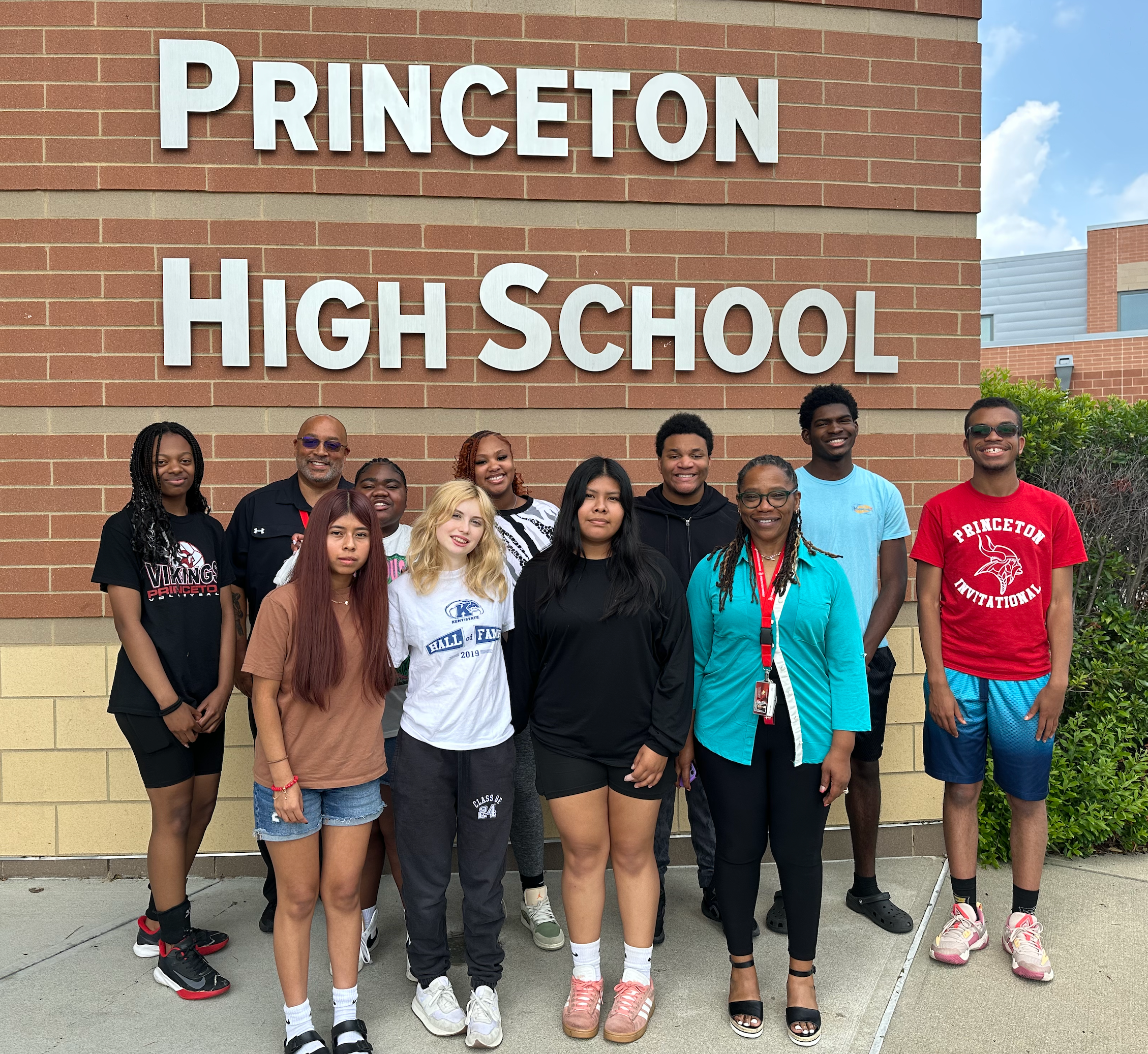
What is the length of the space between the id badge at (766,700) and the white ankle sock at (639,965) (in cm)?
94

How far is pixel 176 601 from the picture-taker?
133 inches

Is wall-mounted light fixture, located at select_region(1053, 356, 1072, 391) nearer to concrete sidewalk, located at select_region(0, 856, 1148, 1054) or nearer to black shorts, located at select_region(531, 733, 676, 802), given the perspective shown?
concrete sidewalk, located at select_region(0, 856, 1148, 1054)

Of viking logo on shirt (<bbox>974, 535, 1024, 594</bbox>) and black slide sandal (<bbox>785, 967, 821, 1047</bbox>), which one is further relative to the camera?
viking logo on shirt (<bbox>974, 535, 1024, 594</bbox>)

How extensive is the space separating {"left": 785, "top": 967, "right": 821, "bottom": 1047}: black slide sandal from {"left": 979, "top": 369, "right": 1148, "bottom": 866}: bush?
1974mm

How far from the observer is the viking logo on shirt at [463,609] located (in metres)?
3.03

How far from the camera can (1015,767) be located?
11.6 ft

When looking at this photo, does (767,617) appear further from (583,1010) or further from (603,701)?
(583,1010)

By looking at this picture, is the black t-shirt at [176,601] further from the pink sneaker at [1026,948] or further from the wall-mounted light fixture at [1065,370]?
the wall-mounted light fixture at [1065,370]

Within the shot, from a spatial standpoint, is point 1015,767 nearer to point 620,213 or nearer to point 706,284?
point 706,284

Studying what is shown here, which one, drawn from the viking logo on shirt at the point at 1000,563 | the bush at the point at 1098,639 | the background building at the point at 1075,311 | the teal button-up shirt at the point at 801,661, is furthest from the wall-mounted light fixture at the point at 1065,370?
the teal button-up shirt at the point at 801,661

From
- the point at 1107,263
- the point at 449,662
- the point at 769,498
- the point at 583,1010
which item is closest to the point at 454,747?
the point at 449,662

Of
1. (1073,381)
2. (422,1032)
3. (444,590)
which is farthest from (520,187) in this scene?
(1073,381)

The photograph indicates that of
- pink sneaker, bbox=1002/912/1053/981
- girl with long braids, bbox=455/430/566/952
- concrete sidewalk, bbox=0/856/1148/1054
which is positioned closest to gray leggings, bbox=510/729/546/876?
girl with long braids, bbox=455/430/566/952

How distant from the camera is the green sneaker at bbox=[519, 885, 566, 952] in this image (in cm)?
372
